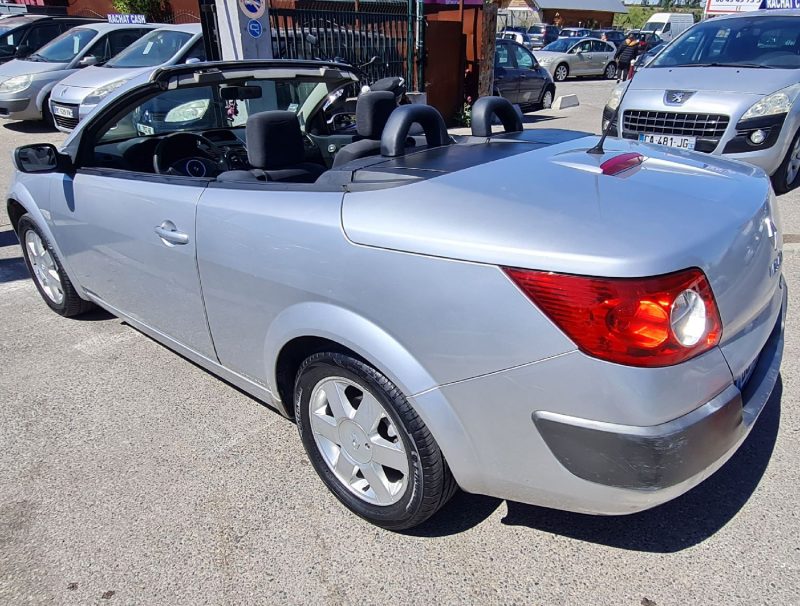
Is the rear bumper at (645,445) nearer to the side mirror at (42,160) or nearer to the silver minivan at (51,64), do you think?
the side mirror at (42,160)

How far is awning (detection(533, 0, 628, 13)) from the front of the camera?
148ft

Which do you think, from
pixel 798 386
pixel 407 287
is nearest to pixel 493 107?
pixel 407 287

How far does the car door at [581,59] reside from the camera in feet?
70.7

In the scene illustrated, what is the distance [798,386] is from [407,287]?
2294 millimetres

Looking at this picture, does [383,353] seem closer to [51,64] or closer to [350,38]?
[350,38]

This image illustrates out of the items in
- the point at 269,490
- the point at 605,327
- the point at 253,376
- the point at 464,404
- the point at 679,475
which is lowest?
the point at 269,490

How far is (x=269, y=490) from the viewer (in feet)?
7.70

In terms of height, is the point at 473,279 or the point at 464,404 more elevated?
the point at 473,279

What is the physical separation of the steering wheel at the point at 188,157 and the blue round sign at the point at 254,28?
13.6 feet

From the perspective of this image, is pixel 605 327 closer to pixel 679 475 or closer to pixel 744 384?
pixel 679 475

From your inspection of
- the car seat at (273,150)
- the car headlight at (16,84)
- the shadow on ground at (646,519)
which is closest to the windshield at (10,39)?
the car headlight at (16,84)

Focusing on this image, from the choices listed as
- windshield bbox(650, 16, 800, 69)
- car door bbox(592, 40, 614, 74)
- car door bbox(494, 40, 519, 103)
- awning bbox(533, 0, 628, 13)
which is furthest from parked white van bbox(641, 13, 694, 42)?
windshield bbox(650, 16, 800, 69)

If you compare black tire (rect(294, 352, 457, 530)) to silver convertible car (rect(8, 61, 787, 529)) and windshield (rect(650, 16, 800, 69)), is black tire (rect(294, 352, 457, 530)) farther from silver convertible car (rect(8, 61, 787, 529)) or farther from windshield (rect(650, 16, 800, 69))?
windshield (rect(650, 16, 800, 69))

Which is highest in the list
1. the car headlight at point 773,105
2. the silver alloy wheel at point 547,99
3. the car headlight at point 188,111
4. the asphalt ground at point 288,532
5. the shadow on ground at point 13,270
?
the car headlight at point 188,111
